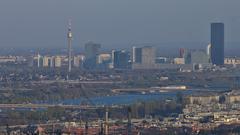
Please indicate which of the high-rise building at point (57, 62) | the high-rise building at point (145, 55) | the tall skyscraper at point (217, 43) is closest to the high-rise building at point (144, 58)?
the high-rise building at point (145, 55)

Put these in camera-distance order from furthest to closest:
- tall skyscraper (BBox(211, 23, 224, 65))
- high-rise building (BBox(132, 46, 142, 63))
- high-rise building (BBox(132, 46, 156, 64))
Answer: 1. high-rise building (BBox(132, 46, 142, 63))
2. high-rise building (BBox(132, 46, 156, 64))
3. tall skyscraper (BBox(211, 23, 224, 65))

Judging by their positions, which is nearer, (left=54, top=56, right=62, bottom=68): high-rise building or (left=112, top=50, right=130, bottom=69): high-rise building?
(left=112, top=50, right=130, bottom=69): high-rise building

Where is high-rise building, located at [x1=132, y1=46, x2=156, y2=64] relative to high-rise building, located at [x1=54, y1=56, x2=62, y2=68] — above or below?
above

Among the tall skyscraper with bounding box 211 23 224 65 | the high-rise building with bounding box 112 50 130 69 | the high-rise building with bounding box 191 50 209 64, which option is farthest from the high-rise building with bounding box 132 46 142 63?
A: the tall skyscraper with bounding box 211 23 224 65

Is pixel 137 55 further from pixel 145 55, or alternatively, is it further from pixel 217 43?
pixel 217 43

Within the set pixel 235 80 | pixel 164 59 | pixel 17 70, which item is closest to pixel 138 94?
pixel 235 80

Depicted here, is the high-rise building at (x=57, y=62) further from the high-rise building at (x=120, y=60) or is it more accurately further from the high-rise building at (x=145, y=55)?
the high-rise building at (x=145, y=55)

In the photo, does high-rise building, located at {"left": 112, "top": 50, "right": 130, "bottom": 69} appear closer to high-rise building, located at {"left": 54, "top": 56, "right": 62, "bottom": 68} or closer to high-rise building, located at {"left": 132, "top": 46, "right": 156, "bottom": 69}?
high-rise building, located at {"left": 132, "top": 46, "right": 156, "bottom": 69}
